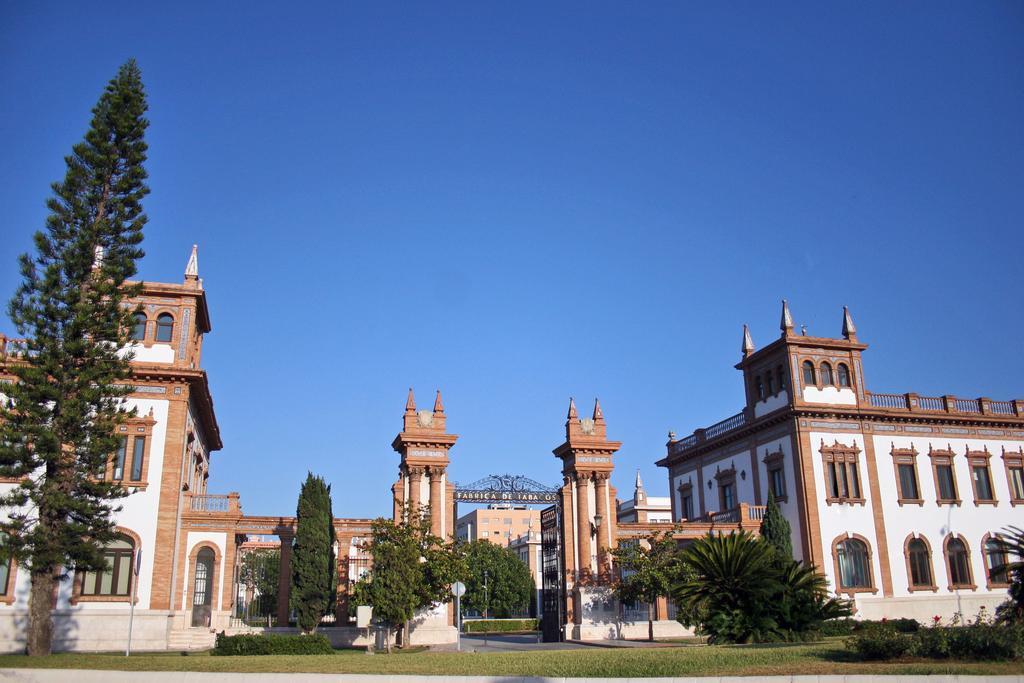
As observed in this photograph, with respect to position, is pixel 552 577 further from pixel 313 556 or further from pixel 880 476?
pixel 880 476

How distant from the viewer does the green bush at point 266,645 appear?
2166cm

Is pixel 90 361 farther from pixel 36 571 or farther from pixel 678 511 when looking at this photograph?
pixel 678 511

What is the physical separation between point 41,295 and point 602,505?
72.2ft

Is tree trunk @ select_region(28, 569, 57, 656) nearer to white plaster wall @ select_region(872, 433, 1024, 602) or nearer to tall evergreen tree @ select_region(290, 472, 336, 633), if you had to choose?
tall evergreen tree @ select_region(290, 472, 336, 633)

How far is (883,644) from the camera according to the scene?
18.0 m

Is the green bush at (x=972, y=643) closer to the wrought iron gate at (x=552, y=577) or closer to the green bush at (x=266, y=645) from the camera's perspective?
the green bush at (x=266, y=645)

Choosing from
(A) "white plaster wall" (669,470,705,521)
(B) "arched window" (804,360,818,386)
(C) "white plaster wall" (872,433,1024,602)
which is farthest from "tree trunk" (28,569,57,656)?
(A) "white plaster wall" (669,470,705,521)

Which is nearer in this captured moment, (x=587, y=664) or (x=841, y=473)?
(x=587, y=664)

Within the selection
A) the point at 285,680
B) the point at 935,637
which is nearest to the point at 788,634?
the point at 935,637

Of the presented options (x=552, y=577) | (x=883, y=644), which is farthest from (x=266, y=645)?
(x=552, y=577)

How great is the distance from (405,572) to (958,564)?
27.5 meters

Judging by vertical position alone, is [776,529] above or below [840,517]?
below

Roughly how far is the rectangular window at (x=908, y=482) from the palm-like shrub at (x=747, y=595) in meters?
16.7

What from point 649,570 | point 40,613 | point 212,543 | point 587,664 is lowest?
point 587,664
